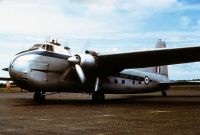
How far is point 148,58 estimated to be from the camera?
19797 millimetres

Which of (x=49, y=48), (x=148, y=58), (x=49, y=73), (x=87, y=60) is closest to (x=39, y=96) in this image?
(x=49, y=73)

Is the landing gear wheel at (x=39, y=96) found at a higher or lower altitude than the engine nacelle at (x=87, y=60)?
lower

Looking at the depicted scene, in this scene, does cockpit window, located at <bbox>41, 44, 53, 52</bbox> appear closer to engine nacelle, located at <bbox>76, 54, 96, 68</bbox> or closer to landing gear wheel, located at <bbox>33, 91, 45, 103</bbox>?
engine nacelle, located at <bbox>76, 54, 96, 68</bbox>

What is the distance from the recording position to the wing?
61.0 feet

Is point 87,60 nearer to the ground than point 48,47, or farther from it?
nearer to the ground

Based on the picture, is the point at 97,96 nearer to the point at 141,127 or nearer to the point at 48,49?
the point at 48,49

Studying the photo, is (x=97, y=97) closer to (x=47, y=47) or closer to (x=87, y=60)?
(x=87, y=60)

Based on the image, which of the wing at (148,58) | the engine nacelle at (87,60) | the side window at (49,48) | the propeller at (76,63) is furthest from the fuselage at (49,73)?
the wing at (148,58)

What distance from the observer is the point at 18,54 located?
60.5 ft

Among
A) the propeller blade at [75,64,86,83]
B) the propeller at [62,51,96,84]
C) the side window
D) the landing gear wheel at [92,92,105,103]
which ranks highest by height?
the side window

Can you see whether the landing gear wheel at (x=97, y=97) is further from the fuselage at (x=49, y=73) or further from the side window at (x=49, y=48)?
the side window at (x=49, y=48)

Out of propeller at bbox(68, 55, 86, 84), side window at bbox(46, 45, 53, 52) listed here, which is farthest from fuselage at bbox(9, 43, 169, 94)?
propeller at bbox(68, 55, 86, 84)

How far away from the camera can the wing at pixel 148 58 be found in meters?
18.6

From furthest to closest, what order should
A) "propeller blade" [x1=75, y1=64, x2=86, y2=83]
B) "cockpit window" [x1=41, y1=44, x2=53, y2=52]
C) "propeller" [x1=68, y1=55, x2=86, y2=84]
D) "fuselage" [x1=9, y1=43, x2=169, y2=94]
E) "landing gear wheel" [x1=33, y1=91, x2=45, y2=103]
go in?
"landing gear wheel" [x1=33, y1=91, x2=45, y2=103] → "cockpit window" [x1=41, y1=44, x2=53, y2=52] → "propeller" [x1=68, y1=55, x2=86, y2=84] → "propeller blade" [x1=75, y1=64, x2=86, y2=83] → "fuselage" [x1=9, y1=43, x2=169, y2=94]
